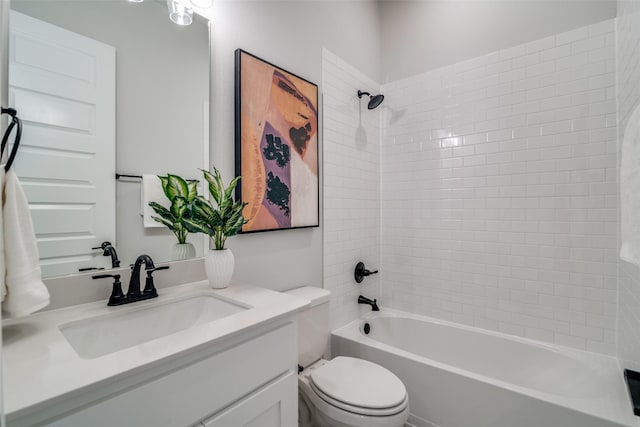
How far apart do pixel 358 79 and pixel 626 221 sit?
1.82 meters

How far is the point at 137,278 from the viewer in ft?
3.71

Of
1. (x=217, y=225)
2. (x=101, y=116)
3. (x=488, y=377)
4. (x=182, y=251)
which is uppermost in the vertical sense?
(x=101, y=116)

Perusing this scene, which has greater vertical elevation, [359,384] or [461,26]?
[461,26]

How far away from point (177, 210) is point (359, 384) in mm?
1148

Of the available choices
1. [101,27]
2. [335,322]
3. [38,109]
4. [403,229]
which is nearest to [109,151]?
[38,109]

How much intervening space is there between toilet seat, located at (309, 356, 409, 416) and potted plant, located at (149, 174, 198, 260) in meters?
0.87

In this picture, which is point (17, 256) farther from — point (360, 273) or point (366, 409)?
point (360, 273)

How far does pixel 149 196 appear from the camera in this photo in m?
1.25

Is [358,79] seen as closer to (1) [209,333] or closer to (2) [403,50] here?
(2) [403,50]

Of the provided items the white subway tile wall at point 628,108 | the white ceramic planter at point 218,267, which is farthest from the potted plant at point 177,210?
the white subway tile wall at point 628,108

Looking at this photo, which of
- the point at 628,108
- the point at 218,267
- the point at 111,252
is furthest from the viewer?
the point at 628,108

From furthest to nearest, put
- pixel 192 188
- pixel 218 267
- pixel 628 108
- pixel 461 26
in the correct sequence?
pixel 461 26 < pixel 628 108 < pixel 192 188 < pixel 218 267

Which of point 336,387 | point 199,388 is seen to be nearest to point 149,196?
point 199,388

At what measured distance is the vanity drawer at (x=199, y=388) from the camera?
68cm
